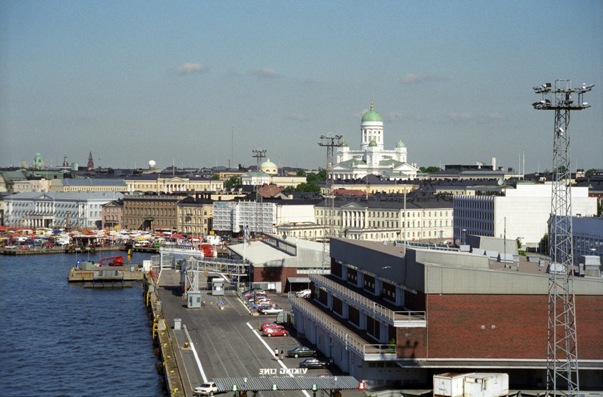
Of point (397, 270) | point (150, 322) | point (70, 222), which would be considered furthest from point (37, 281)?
point (70, 222)

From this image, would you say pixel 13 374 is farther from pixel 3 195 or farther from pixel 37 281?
pixel 3 195

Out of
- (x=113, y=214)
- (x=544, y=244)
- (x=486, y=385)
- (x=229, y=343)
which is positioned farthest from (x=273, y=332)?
(x=113, y=214)

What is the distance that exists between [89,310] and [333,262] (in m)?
15.5

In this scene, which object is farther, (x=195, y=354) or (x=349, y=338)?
(x=195, y=354)

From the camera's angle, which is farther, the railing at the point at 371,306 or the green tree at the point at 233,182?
the green tree at the point at 233,182

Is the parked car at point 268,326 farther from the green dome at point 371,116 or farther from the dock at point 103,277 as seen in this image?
the green dome at point 371,116

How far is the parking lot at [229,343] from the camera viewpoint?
31.4 metres

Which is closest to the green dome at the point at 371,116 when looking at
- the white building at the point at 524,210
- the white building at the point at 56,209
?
the white building at the point at 56,209

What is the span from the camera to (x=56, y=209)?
127 metres

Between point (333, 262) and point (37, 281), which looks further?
point (37, 281)

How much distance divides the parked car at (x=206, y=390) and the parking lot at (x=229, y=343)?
38.4 inches

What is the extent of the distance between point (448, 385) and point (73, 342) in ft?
60.5

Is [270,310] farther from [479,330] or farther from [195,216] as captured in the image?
[195,216]

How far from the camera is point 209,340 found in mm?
37562
